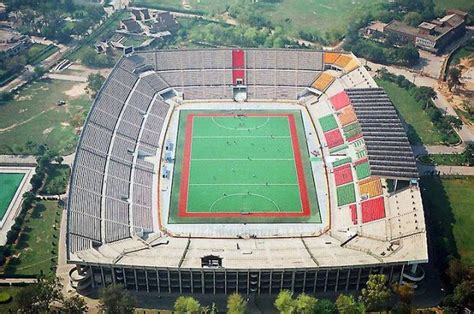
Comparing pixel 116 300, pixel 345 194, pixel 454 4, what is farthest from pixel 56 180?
pixel 454 4

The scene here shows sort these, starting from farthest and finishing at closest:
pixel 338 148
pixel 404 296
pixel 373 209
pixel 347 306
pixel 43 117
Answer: pixel 43 117 → pixel 338 148 → pixel 373 209 → pixel 404 296 → pixel 347 306

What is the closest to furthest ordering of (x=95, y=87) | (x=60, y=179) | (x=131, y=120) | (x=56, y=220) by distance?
(x=56, y=220) → (x=60, y=179) → (x=131, y=120) → (x=95, y=87)

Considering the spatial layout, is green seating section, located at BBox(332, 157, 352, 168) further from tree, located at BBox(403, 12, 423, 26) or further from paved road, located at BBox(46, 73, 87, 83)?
tree, located at BBox(403, 12, 423, 26)

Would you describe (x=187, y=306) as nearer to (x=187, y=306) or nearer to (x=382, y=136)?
(x=187, y=306)

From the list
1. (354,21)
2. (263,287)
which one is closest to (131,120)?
(263,287)

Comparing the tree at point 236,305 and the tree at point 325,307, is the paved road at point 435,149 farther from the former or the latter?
the tree at point 236,305

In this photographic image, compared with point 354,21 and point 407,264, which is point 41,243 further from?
point 354,21
